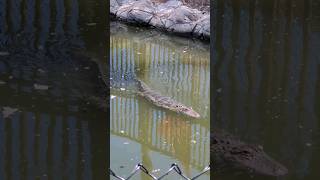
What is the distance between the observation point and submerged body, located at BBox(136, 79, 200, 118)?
5.60m

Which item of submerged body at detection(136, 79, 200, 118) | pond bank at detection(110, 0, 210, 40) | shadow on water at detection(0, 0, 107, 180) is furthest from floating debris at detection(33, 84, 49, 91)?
pond bank at detection(110, 0, 210, 40)

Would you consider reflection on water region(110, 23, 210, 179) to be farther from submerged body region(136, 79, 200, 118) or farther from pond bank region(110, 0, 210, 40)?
pond bank region(110, 0, 210, 40)

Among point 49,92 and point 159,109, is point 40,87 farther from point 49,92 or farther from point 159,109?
point 159,109

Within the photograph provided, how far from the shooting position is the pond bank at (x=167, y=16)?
8.66 meters

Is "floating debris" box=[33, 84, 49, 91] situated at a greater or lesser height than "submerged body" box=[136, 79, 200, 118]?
greater
